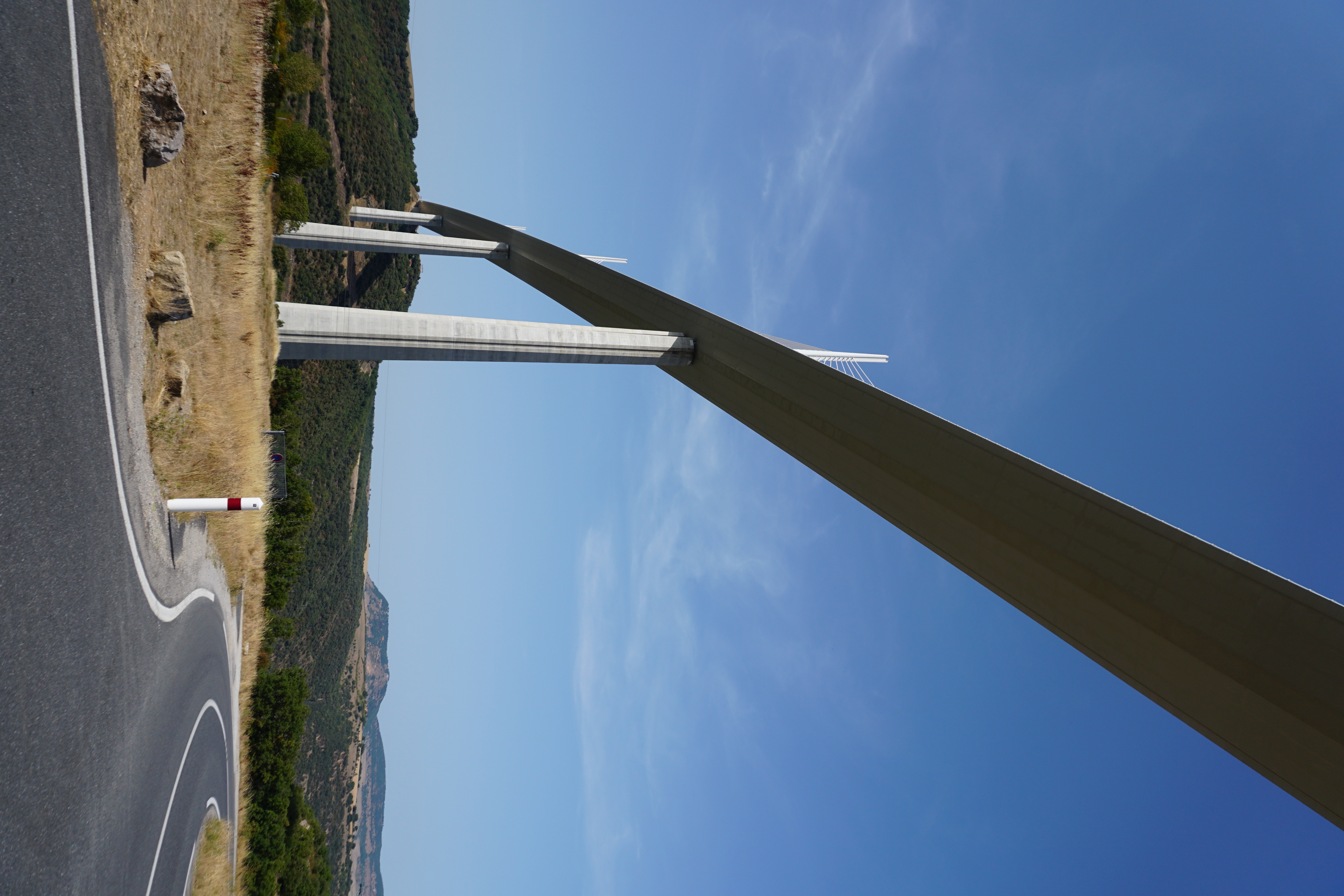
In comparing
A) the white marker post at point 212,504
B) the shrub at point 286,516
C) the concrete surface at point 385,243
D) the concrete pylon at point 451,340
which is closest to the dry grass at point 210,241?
the white marker post at point 212,504

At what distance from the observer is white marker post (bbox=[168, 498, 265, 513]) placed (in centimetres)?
1030

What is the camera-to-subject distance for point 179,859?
33.5ft

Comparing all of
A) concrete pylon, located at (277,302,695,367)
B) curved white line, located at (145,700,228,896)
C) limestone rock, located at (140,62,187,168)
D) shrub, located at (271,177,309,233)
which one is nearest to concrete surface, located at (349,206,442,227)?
shrub, located at (271,177,309,233)

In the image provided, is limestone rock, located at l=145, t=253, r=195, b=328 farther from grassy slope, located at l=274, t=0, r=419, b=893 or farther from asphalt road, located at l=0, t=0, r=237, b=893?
grassy slope, located at l=274, t=0, r=419, b=893

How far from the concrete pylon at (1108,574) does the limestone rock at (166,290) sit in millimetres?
12345

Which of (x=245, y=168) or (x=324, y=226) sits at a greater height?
(x=245, y=168)

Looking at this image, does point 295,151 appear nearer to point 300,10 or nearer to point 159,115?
point 159,115

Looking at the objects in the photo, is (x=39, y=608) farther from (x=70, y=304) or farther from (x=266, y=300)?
(x=266, y=300)

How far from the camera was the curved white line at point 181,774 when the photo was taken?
9039 mm

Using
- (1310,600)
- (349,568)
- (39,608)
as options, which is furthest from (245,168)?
(349,568)

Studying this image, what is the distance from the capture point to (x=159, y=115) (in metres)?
9.87

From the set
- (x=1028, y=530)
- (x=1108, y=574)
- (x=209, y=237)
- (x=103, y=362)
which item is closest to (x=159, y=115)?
(x=209, y=237)

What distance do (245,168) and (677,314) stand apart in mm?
11616

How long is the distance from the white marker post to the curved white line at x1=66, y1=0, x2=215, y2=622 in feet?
5.31
